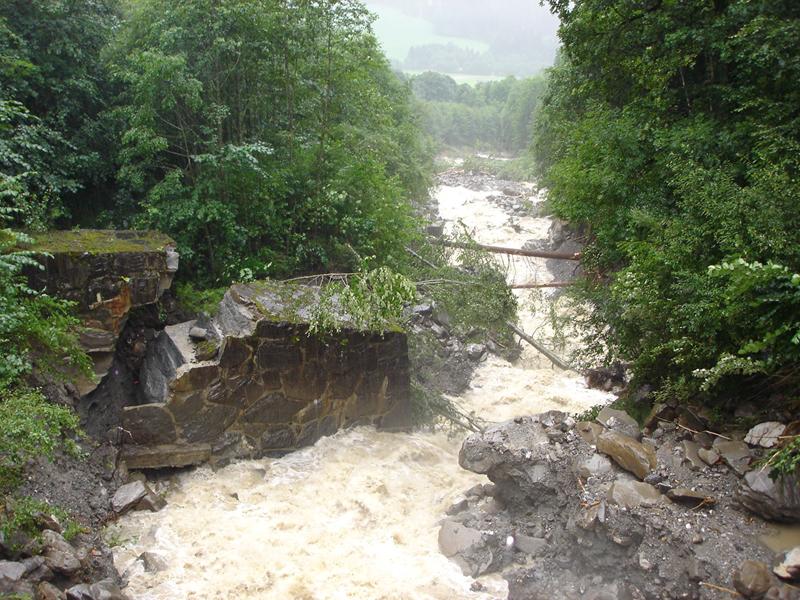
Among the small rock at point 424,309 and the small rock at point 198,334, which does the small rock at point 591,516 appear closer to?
the small rock at point 198,334

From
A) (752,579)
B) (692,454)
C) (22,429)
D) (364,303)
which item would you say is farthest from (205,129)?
(752,579)

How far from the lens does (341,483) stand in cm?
810

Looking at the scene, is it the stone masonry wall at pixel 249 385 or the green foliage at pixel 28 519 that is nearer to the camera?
the green foliage at pixel 28 519

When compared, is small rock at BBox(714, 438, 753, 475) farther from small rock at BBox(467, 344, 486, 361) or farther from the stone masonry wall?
small rock at BBox(467, 344, 486, 361)

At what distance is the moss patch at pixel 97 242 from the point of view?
7938 mm

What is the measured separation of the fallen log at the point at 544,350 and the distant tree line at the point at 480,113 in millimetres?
37891

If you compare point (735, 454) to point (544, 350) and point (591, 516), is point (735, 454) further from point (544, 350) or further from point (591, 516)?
point (544, 350)

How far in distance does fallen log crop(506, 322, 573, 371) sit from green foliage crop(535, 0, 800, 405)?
10.1ft

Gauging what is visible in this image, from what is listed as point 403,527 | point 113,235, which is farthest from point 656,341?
point 113,235

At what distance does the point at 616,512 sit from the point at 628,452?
0.72 metres

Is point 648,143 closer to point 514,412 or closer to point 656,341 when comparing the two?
point 656,341

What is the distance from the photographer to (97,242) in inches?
336

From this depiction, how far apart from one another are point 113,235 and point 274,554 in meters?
5.68

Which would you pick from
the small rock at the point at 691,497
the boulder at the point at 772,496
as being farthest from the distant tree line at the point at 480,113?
the boulder at the point at 772,496
